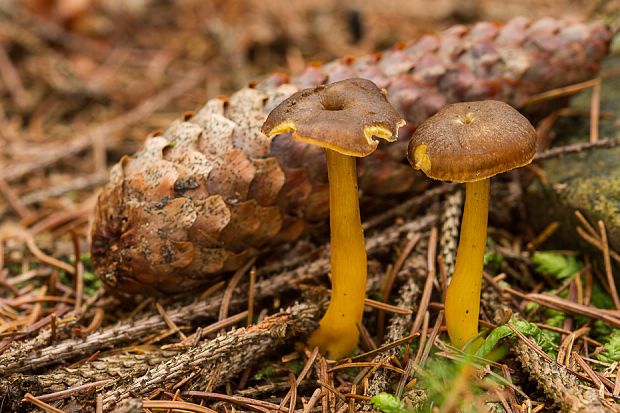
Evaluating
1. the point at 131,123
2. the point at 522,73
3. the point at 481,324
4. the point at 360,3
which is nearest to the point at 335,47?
the point at 360,3

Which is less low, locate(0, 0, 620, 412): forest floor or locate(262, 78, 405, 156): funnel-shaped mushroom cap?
locate(262, 78, 405, 156): funnel-shaped mushroom cap

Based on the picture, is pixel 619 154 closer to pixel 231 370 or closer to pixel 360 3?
pixel 231 370

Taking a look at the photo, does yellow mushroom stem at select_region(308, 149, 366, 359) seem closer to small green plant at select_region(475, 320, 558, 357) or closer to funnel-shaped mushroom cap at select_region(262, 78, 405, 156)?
funnel-shaped mushroom cap at select_region(262, 78, 405, 156)

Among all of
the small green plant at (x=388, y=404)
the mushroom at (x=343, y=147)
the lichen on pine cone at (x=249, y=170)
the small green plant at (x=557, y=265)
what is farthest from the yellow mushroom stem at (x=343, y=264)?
the small green plant at (x=557, y=265)

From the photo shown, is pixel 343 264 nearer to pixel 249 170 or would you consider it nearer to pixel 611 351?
pixel 249 170

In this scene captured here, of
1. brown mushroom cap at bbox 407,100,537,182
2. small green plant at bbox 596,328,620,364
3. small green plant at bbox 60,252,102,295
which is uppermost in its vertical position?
brown mushroom cap at bbox 407,100,537,182

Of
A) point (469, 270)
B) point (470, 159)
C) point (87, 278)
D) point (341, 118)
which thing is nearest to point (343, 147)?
point (341, 118)

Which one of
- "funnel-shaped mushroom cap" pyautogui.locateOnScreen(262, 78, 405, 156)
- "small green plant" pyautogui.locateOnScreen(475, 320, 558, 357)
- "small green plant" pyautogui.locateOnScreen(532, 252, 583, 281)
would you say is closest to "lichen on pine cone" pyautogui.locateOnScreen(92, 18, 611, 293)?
"funnel-shaped mushroom cap" pyautogui.locateOnScreen(262, 78, 405, 156)
